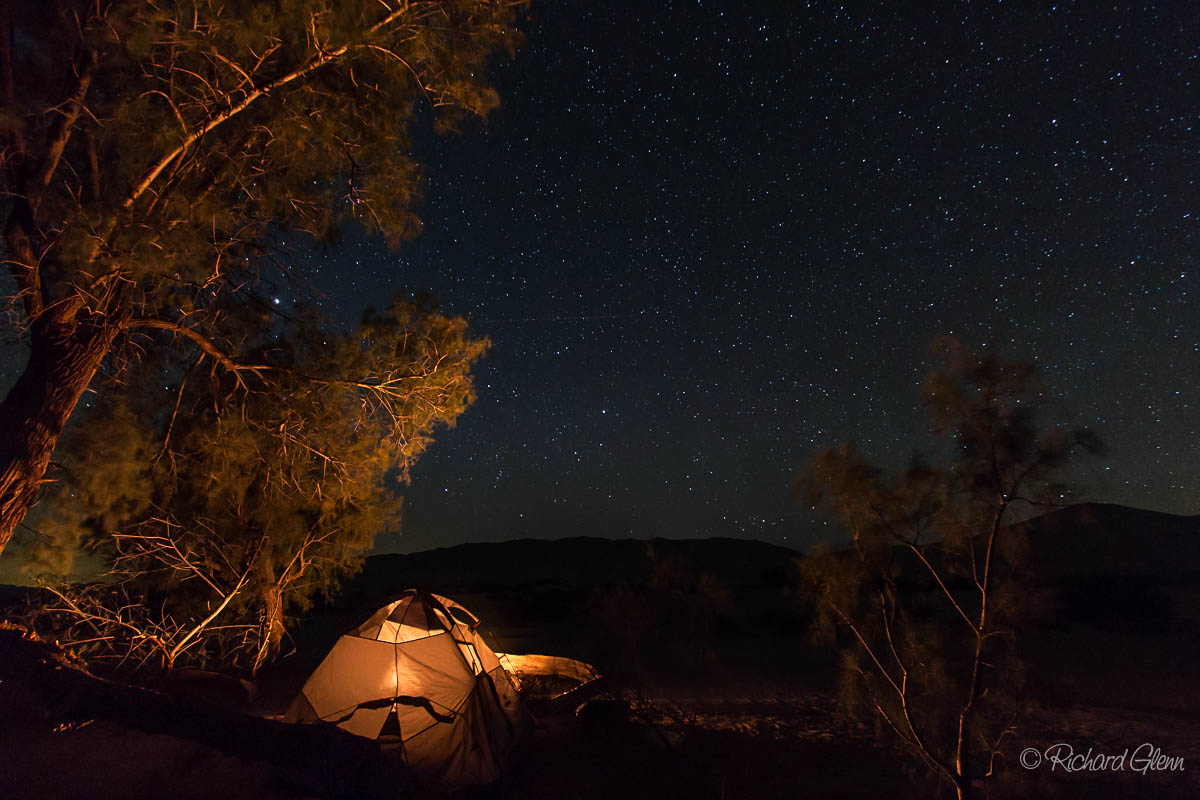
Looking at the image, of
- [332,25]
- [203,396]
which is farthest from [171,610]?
[332,25]

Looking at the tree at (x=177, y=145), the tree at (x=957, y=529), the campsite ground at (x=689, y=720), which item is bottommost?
the campsite ground at (x=689, y=720)

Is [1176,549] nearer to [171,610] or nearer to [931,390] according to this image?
[931,390]

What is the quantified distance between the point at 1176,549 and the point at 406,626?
5751 centimetres

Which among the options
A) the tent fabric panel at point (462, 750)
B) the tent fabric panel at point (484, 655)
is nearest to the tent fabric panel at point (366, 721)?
the tent fabric panel at point (462, 750)

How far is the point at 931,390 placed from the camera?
268 inches

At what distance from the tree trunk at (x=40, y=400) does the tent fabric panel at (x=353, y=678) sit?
14.1ft

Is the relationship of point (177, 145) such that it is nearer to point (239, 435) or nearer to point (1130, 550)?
point (239, 435)

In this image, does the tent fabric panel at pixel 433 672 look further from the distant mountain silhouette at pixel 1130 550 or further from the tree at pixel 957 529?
the distant mountain silhouette at pixel 1130 550

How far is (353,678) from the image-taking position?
843 centimetres

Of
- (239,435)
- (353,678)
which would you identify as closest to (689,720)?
(353,678)

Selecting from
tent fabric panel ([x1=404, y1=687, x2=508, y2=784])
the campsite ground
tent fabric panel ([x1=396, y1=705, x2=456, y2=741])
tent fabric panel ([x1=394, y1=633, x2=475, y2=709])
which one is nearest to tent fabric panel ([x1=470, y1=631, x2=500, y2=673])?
tent fabric panel ([x1=394, y1=633, x2=475, y2=709])

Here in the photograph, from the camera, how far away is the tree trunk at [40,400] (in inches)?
214

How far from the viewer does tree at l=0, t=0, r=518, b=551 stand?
5.77 meters

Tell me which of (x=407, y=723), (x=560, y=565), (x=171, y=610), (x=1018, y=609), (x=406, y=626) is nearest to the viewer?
(x=1018, y=609)
